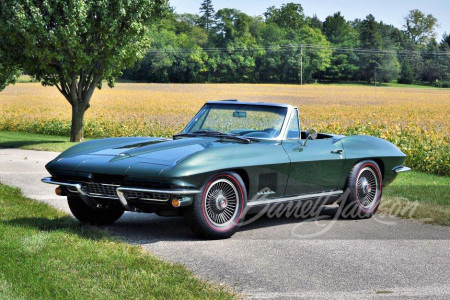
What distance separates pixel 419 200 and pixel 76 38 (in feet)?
46.6

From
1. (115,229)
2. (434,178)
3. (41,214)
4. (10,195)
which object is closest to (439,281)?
(115,229)

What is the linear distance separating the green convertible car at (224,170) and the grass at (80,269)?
1.63 feet

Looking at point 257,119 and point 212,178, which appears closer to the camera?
point 212,178

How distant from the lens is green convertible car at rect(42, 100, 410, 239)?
6.63 m

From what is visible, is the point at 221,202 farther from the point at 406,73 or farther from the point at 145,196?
the point at 406,73

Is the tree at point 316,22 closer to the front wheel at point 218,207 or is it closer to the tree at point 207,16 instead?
the tree at point 207,16

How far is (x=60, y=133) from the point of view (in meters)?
28.9

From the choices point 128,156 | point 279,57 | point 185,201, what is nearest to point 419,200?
point 185,201

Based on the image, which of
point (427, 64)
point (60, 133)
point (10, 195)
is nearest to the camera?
point (10, 195)

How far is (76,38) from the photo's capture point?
21.3 m

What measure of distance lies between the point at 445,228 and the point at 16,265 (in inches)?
189

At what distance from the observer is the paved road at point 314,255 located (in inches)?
209

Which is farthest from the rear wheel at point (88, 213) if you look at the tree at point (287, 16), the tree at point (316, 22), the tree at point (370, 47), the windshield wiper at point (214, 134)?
the tree at point (316, 22)

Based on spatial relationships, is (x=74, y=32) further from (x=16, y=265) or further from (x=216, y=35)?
(x=216, y=35)
